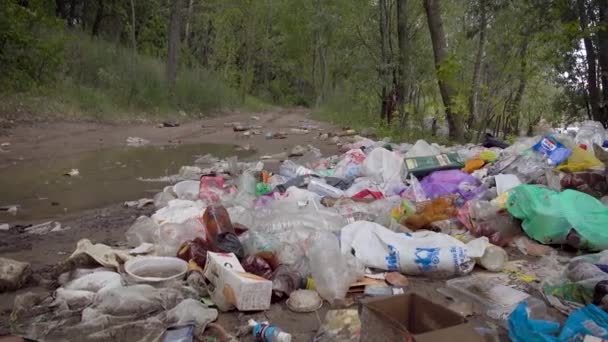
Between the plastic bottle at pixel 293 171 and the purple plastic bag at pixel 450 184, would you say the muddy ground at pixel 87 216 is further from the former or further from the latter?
the purple plastic bag at pixel 450 184

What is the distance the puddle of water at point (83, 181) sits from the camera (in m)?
4.68

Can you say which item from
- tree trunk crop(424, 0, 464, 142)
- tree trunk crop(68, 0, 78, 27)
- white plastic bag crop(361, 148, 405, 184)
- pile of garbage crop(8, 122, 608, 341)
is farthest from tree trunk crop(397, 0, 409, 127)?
tree trunk crop(68, 0, 78, 27)

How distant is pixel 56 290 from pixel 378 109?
41.1 feet

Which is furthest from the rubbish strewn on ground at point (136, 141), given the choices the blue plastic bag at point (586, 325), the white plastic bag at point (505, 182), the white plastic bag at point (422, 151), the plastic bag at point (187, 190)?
the blue plastic bag at point (586, 325)

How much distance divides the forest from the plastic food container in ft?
16.1

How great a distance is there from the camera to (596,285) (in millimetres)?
2141

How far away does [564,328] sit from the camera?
186cm

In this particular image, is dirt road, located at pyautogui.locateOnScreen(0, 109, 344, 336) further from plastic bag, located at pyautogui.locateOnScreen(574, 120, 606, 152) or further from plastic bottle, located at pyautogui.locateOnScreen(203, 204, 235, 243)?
plastic bag, located at pyautogui.locateOnScreen(574, 120, 606, 152)

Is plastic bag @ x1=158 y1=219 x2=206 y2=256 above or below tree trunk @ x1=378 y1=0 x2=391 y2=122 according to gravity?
below

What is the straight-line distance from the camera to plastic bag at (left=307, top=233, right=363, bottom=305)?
242 centimetres

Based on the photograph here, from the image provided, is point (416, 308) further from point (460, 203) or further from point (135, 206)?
point (135, 206)

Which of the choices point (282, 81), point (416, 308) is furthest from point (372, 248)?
point (282, 81)

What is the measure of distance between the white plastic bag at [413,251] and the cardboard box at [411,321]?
1.01 metres

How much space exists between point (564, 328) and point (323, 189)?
270 centimetres
